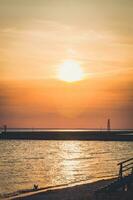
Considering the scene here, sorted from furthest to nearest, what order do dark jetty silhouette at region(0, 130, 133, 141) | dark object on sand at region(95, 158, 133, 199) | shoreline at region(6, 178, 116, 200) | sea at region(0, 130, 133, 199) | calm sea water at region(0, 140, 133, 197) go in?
dark jetty silhouette at region(0, 130, 133, 141)
calm sea water at region(0, 140, 133, 197)
sea at region(0, 130, 133, 199)
shoreline at region(6, 178, 116, 200)
dark object on sand at region(95, 158, 133, 199)

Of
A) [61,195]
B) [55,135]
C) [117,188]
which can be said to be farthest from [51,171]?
[55,135]

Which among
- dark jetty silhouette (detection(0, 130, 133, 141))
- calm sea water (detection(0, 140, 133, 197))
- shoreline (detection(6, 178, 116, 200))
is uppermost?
dark jetty silhouette (detection(0, 130, 133, 141))

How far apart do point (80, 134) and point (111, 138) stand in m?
22.6

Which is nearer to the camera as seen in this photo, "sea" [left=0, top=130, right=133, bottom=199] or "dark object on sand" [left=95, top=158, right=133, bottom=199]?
"dark object on sand" [left=95, top=158, right=133, bottom=199]

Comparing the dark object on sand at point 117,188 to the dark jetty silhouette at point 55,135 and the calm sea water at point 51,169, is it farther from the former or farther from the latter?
the dark jetty silhouette at point 55,135

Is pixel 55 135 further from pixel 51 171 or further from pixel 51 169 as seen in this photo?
pixel 51 171

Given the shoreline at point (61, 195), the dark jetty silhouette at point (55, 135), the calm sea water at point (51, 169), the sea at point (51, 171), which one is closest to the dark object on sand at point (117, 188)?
the shoreline at point (61, 195)

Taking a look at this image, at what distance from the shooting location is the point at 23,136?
174875 millimetres

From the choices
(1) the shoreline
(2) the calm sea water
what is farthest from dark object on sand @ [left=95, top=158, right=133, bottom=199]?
(2) the calm sea water

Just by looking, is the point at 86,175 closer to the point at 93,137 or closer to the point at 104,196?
the point at 104,196

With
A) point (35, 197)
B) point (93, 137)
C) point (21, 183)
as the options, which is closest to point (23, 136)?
point (93, 137)

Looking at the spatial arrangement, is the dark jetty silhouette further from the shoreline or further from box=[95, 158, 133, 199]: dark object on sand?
box=[95, 158, 133, 199]: dark object on sand

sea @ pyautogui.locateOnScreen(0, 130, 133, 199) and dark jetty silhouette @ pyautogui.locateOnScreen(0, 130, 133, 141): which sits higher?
dark jetty silhouette @ pyautogui.locateOnScreen(0, 130, 133, 141)

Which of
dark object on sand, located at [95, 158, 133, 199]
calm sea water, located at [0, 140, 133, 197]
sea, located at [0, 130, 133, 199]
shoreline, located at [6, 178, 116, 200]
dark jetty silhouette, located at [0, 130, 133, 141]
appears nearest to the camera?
dark object on sand, located at [95, 158, 133, 199]
